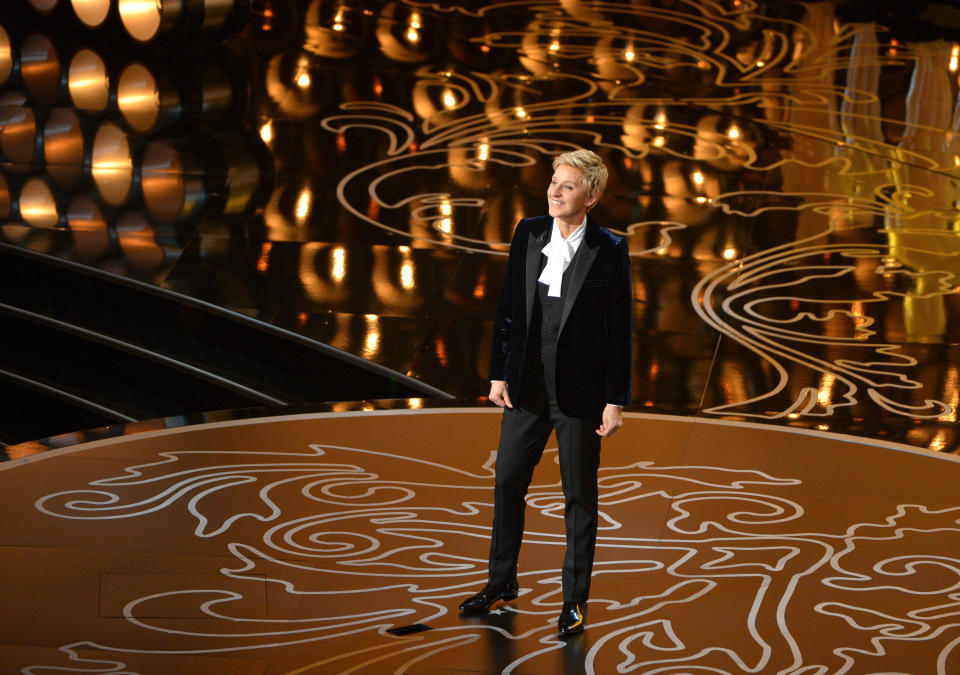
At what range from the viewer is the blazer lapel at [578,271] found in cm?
322

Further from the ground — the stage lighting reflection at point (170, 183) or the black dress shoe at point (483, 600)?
the stage lighting reflection at point (170, 183)

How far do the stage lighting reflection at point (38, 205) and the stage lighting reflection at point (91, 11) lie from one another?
1.76 m

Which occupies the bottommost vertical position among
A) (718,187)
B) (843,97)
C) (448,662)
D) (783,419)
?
(448,662)

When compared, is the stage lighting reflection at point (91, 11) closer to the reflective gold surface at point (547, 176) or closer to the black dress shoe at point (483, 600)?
the reflective gold surface at point (547, 176)

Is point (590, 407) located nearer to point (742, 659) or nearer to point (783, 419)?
point (742, 659)

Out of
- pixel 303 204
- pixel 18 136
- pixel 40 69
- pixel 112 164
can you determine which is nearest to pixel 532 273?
pixel 303 204

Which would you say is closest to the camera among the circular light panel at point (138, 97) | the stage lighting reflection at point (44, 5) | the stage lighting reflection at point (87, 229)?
the stage lighting reflection at point (87, 229)

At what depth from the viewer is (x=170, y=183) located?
649 cm

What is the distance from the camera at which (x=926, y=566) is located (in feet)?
12.4

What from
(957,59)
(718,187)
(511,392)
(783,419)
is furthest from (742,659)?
(957,59)

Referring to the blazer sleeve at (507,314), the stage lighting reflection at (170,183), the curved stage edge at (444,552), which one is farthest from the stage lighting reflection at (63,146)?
the blazer sleeve at (507,314)

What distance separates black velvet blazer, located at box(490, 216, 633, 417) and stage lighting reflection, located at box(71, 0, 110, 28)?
209 inches

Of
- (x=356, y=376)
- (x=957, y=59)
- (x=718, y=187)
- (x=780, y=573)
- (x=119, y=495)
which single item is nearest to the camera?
(x=780, y=573)

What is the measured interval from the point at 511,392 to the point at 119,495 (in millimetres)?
1356
